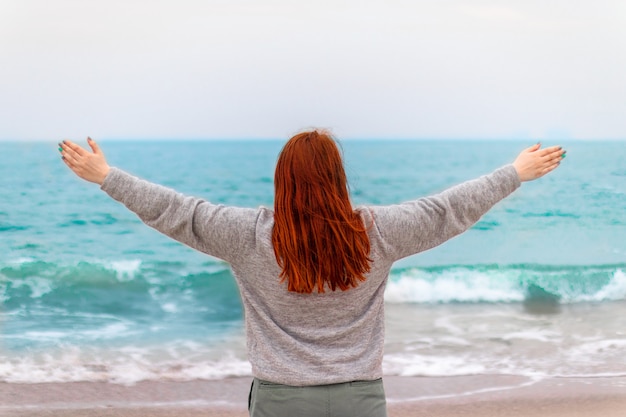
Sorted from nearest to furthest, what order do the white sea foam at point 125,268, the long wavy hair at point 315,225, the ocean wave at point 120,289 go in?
the long wavy hair at point 315,225 → the ocean wave at point 120,289 → the white sea foam at point 125,268

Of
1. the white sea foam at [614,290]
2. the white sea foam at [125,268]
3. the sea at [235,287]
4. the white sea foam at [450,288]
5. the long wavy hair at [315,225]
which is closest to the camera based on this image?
the long wavy hair at [315,225]

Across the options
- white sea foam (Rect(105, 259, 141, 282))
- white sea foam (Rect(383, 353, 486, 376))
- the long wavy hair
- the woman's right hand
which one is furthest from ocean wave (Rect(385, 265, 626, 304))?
the long wavy hair

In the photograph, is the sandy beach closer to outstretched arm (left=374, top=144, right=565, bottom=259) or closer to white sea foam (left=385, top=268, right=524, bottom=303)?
outstretched arm (left=374, top=144, right=565, bottom=259)

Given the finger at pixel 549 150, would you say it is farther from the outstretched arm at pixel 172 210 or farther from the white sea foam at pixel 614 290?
the white sea foam at pixel 614 290

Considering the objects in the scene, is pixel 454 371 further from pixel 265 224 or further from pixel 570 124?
pixel 570 124

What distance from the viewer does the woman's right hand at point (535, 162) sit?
1.72 metres

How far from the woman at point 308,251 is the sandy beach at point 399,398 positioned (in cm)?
266

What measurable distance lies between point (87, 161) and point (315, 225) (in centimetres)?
50

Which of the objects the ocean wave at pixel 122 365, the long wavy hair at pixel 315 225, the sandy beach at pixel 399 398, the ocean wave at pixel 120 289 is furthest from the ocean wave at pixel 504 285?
the long wavy hair at pixel 315 225

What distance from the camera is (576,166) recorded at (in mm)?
14641

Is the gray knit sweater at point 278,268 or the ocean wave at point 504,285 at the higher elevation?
the gray knit sweater at point 278,268

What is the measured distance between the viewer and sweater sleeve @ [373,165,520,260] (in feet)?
5.29

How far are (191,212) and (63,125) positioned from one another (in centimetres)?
1545

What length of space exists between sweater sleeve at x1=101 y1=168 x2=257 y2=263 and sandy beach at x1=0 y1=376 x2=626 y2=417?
2.75 meters
